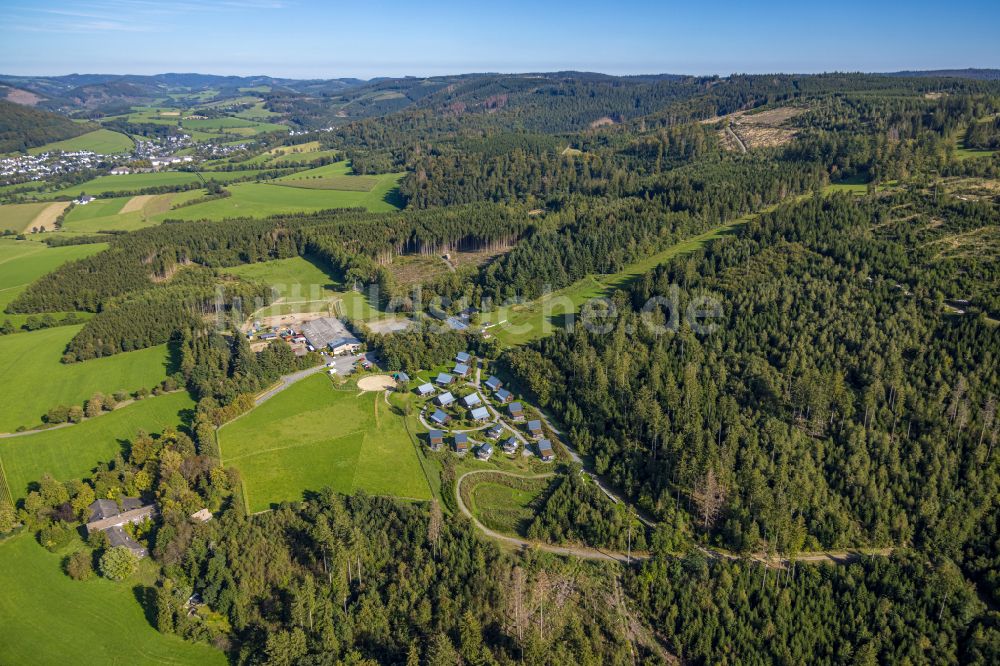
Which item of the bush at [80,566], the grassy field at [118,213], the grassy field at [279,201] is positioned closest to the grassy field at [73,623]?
the bush at [80,566]

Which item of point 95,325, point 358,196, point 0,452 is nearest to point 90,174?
point 358,196

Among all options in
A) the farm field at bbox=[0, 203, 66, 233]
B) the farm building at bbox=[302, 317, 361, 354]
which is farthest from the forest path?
the farm field at bbox=[0, 203, 66, 233]

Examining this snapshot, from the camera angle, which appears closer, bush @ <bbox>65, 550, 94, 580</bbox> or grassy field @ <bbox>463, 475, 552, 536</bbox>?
bush @ <bbox>65, 550, 94, 580</bbox>

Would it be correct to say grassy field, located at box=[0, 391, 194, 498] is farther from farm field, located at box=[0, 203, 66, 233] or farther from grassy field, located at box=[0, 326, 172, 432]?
farm field, located at box=[0, 203, 66, 233]

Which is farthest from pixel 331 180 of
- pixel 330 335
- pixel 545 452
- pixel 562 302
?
pixel 545 452

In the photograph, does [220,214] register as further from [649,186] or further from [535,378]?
[535,378]

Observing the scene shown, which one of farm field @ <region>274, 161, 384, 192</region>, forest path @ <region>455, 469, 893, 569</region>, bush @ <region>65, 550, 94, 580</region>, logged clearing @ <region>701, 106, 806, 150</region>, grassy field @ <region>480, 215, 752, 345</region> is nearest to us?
forest path @ <region>455, 469, 893, 569</region>
